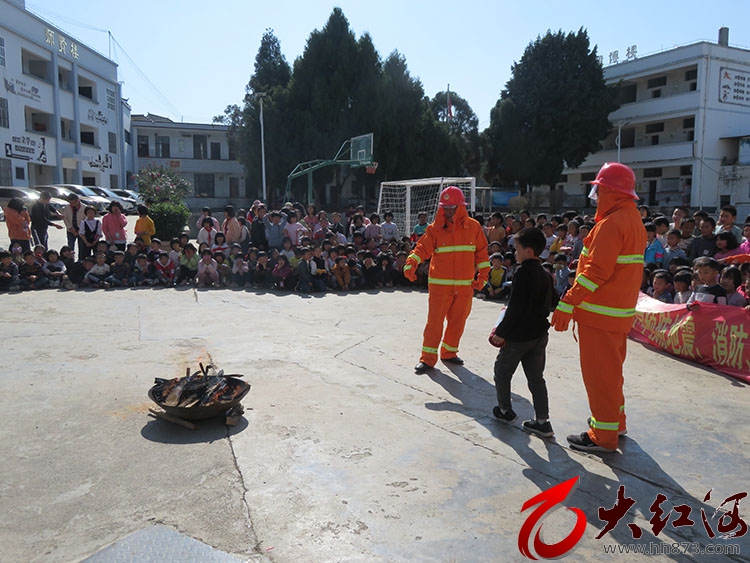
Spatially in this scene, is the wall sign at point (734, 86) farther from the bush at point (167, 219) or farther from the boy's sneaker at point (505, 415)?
the boy's sneaker at point (505, 415)

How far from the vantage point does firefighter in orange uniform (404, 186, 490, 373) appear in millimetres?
5738

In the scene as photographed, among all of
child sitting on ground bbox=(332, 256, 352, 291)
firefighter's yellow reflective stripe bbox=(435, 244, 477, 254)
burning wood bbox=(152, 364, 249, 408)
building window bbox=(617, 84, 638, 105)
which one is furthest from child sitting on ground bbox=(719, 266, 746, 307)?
building window bbox=(617, 84, 638, 105)

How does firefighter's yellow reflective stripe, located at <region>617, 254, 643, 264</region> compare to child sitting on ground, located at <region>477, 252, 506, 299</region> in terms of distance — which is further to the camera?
child sitting on ground, located at <region>477, 252, 506, 299</region>

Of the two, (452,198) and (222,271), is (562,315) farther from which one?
(222,271)

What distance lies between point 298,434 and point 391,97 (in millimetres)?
30730

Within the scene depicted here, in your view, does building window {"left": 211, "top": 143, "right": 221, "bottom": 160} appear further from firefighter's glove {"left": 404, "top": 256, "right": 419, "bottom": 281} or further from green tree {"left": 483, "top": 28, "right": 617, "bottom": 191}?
firefighter's glove {"left": 404, "top": 256, "right": 419, "bottom": 281}

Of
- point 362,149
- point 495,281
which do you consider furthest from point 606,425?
point 362,149

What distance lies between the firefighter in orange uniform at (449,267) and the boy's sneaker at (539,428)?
160 cm

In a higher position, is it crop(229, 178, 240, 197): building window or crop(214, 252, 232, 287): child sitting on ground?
crop(229, 178, 240, 197): building window

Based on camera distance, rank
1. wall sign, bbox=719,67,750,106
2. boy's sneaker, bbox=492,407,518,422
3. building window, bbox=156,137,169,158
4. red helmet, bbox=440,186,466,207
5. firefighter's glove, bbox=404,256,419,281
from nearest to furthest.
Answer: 1. boy's sneaker, bbox=492,407,518,422
2. red helmet, bbox=440,186,466,207
3. firefighter's glove, bbox=404,256,419,281
4. wall sign, bbox=719,67,750,106
5. building window, bbox=156,137,169,158

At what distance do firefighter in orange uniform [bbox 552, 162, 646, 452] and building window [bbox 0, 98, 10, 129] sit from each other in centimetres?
3167

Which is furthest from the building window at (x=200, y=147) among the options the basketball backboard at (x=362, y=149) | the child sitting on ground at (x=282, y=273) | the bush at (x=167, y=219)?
the child sitting on ground at (x=282, y=273)

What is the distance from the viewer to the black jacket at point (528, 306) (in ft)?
13.4

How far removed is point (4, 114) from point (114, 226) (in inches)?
825
